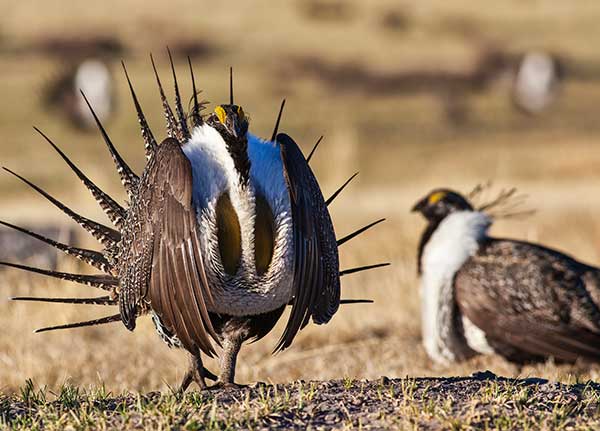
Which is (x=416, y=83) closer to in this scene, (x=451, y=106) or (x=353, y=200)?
(x=451, y=106)

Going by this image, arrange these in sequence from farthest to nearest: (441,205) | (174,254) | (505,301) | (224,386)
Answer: (441,205) → (505,301) → (224,386) → (174,254)

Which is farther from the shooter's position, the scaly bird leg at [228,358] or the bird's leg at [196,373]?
the bird's leg at [196,373]

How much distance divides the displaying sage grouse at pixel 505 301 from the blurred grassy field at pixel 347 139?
0.14 metres

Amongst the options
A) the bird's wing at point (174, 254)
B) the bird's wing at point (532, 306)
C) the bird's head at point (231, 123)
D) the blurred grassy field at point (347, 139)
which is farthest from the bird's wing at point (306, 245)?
the bird's wing at point (532, 306)

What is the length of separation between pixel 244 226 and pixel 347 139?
34.2 feet

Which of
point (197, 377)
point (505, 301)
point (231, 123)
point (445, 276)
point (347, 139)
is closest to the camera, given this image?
point (231, 123)


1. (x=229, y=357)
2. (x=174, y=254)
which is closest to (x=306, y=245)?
(x=174, y=254)

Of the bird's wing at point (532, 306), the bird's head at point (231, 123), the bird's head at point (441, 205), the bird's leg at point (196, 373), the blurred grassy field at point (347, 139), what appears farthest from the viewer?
the bird's head at point (441, 205)

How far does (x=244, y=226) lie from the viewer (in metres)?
3.64

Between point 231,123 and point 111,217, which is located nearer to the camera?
point 231,123

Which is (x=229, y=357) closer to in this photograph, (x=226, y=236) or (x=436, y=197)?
(x=226, y=236)

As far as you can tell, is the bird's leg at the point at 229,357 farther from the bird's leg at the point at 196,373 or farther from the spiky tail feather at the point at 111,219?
the spiky tail feather at the point at 111,219

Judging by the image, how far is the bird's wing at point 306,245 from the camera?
12.1ft

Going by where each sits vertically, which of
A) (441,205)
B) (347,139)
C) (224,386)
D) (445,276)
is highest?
(347,139)
